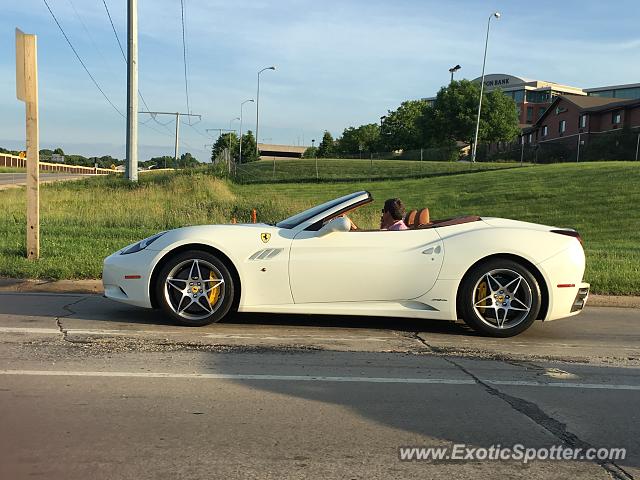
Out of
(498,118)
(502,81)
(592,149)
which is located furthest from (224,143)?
(592,149)

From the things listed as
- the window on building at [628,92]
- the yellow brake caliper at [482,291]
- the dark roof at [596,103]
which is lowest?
the yellow brake caliper at [482,291]

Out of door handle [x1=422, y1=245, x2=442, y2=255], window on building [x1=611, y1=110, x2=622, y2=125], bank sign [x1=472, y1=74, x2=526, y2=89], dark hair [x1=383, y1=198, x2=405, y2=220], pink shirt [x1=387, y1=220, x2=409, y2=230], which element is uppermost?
bank sign [x1=472, y1=74, x2=526, y2=89]

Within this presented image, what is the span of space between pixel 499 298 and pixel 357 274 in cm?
144

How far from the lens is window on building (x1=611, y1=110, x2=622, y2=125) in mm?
51581

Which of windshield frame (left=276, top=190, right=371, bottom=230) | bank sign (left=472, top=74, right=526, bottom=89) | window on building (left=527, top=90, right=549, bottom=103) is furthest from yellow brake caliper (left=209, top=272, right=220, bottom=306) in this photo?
bank sign (left=472, top=74, right=526, bottom=89)

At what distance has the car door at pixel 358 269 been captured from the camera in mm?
5750

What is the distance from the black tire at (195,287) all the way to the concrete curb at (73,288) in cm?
240

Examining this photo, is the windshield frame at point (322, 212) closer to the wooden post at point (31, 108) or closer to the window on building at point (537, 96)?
the wooden post at point (31, 108)

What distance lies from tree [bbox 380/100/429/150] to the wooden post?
72.9 meters

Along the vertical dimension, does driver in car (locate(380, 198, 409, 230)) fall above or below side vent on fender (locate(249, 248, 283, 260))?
above

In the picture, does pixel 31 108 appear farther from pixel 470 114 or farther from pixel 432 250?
pixel 470 114

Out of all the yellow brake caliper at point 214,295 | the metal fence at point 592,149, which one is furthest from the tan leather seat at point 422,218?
the metal fence at point 592,149

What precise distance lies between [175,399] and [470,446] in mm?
1917

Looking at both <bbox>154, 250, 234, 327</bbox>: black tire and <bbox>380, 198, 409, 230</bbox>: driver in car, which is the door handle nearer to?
<bbox>380, 198, 409, 230</bbox>: driver in car
